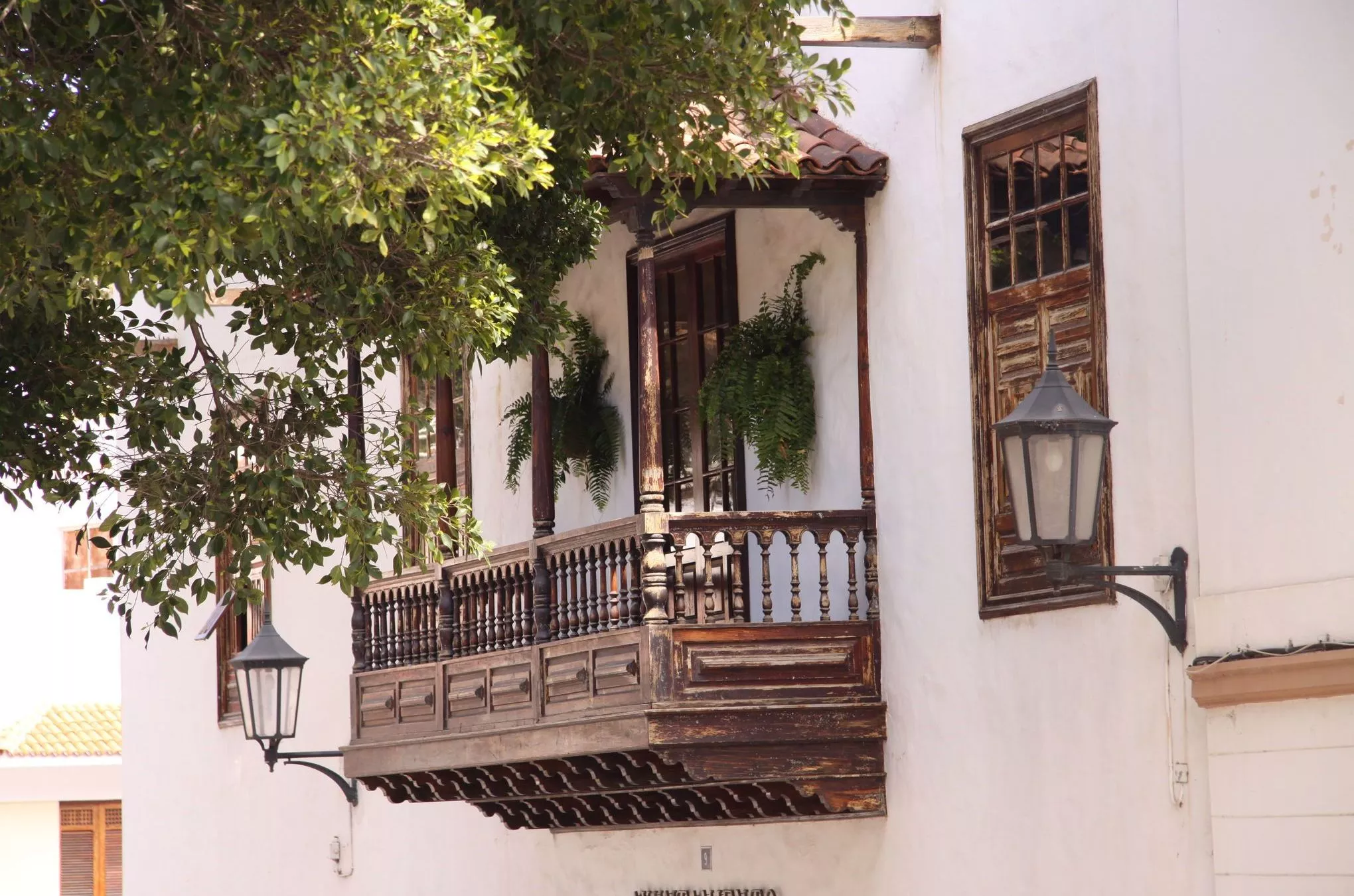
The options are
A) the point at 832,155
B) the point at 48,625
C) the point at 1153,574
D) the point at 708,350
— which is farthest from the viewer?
the point at 48,625

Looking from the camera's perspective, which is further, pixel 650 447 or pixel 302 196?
pixel 650 447

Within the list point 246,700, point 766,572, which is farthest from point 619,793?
point 246,700

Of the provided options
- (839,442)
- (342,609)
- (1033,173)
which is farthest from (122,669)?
(1033,173)

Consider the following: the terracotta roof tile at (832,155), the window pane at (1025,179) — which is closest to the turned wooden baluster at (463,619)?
the terracotta roof tile at (832,155)

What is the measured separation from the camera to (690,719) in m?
10.6

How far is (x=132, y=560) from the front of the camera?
905 centimetres

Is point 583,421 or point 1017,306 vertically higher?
point 1017,306

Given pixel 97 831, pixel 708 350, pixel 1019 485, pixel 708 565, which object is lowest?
pixel 97 831

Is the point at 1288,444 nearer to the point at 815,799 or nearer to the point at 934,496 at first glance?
the point at 934,496

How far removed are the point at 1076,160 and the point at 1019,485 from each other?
233 cm

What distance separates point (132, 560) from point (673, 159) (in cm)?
286

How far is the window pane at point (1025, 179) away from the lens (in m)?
10.5

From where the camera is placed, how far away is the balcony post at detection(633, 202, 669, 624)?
34.9 feet

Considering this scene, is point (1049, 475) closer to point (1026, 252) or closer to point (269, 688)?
point (1026, 252)
